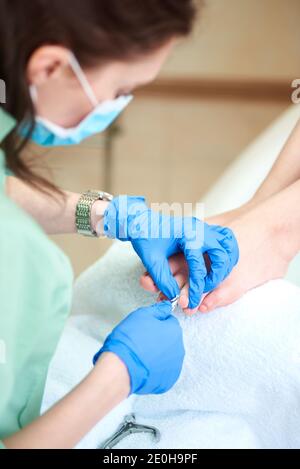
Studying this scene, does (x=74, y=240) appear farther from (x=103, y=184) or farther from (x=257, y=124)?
(x=257, y=124)

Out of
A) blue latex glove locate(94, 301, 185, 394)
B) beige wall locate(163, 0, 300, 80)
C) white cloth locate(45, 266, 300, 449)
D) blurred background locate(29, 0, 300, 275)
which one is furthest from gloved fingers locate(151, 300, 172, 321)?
beige wall locate(163, 0, 300, 80)

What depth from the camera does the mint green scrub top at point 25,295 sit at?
86 centimetres

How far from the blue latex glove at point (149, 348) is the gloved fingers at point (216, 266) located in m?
0.13

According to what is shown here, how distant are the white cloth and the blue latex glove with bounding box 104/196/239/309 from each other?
0.07 m

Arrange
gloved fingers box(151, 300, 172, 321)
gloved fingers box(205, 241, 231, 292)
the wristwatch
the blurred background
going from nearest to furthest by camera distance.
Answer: gloved fingers box(151, 300, 172, 321) < gloved fingers box(205, 241, 231, 292) < the wristwatch < the blurred background

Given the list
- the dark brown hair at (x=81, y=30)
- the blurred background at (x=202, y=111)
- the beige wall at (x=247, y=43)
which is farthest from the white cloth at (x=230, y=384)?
the beige wall at (x=247, y=43)

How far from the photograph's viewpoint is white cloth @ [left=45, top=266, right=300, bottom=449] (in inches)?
41.4

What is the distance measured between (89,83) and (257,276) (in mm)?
522

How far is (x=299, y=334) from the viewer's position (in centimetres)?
108

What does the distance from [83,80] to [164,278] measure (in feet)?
1.30

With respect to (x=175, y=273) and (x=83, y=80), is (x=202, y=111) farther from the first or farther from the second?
(x=83, y=80)

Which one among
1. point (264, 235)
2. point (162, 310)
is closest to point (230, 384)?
point (162, 310)

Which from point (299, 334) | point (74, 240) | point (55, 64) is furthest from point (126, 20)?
point (74, 240)

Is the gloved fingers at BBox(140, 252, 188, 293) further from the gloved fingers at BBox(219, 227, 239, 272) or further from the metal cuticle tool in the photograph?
the metal cuticle tool
